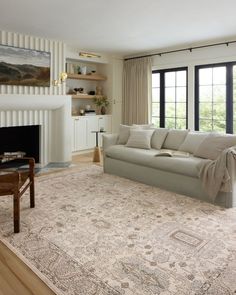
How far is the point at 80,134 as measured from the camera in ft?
21.4

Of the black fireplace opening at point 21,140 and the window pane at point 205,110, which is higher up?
the window pane at point 205,110

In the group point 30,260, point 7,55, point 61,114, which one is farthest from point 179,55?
point 30,260

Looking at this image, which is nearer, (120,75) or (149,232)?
(149,232)

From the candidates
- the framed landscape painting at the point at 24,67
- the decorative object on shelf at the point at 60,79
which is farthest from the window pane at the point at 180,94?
the framed landscape painting at the point at 24,67

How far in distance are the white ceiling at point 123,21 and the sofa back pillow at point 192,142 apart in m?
1.74

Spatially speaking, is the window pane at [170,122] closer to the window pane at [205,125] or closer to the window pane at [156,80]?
the window pane at [205,125]

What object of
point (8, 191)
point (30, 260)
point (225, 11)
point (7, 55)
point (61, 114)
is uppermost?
point (225, 11)

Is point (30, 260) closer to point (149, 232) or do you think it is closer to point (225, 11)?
point (149, 232)

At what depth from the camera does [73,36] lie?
5145 mm

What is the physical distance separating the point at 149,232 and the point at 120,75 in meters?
5.35

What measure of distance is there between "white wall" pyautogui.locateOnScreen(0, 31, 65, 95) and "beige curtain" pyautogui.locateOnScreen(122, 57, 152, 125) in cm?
202

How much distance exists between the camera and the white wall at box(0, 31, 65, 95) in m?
4.85

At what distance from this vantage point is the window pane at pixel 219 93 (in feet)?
18.5

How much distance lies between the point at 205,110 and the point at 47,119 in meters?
3.36
